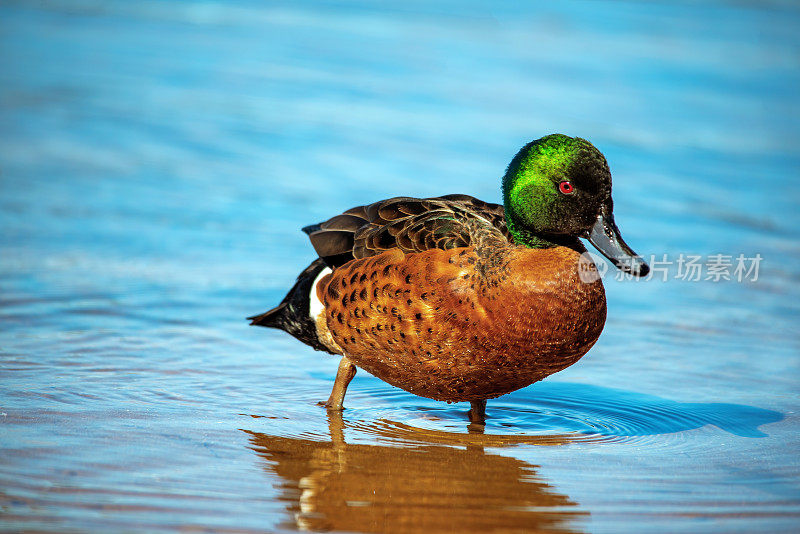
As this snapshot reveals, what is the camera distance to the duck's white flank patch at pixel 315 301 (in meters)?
4.95

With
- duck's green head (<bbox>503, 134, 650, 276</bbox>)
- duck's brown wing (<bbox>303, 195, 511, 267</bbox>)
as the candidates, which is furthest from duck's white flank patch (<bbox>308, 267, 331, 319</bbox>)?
duck's green head (<bbox>503, 134, 650, 276</bbox>)

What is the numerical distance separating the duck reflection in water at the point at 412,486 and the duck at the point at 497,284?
36 cm

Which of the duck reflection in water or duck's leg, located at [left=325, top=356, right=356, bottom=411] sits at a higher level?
duck's leg, located at [left=325, top=356, right=356, bottom=411]

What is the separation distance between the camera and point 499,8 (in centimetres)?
1566

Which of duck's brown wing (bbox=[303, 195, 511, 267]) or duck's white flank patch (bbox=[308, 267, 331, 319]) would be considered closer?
duck's brown wing (bbox=[303, 195, 511, 267])

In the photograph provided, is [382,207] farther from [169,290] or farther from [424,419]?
[169,290]

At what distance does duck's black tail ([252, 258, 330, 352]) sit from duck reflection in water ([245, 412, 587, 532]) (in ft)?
2.24

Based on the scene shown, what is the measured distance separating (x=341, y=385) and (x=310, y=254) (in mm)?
2737

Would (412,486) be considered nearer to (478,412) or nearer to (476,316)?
(476,316)

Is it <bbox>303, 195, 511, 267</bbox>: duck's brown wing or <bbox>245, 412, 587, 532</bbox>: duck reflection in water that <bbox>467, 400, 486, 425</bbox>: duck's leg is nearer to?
<bbox>245, 412, 587, 532</bbox>: duck reflection in water

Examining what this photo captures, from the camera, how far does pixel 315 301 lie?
16.3 feet

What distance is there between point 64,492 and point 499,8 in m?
13.5

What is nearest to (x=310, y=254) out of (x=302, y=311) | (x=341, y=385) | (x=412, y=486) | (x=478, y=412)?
(x=302, y=311)

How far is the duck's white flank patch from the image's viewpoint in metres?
4.95
